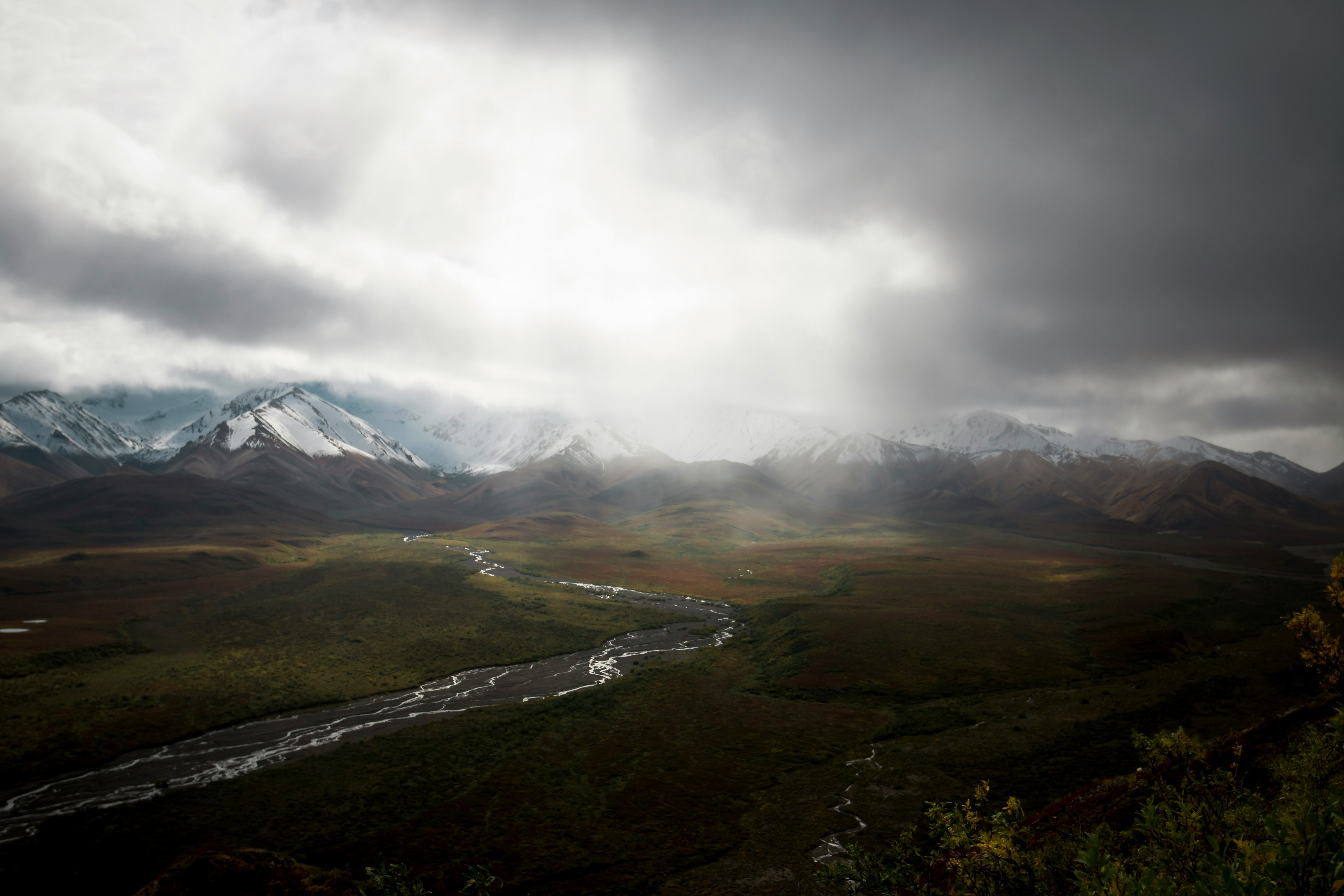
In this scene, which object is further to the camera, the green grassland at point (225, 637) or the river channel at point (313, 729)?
the green grassland at point (225, 637)

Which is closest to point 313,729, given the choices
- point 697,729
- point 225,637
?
point 697,729

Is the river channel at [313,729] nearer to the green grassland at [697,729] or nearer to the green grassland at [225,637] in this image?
the green grassland at [225,637]

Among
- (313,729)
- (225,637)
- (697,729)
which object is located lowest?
(313,729)

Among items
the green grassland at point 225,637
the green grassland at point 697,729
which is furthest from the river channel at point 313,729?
the green grassland at point 697,729

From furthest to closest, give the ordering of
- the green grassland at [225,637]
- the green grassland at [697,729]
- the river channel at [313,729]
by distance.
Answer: the green grassland at [225,637], the river channel at [313,729], the green grassland at [697,729]

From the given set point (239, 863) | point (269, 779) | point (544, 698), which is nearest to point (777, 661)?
point (544, 698)

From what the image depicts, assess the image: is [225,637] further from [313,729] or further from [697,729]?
[697,729]

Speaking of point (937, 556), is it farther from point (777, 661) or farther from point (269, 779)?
point (269, 779)
